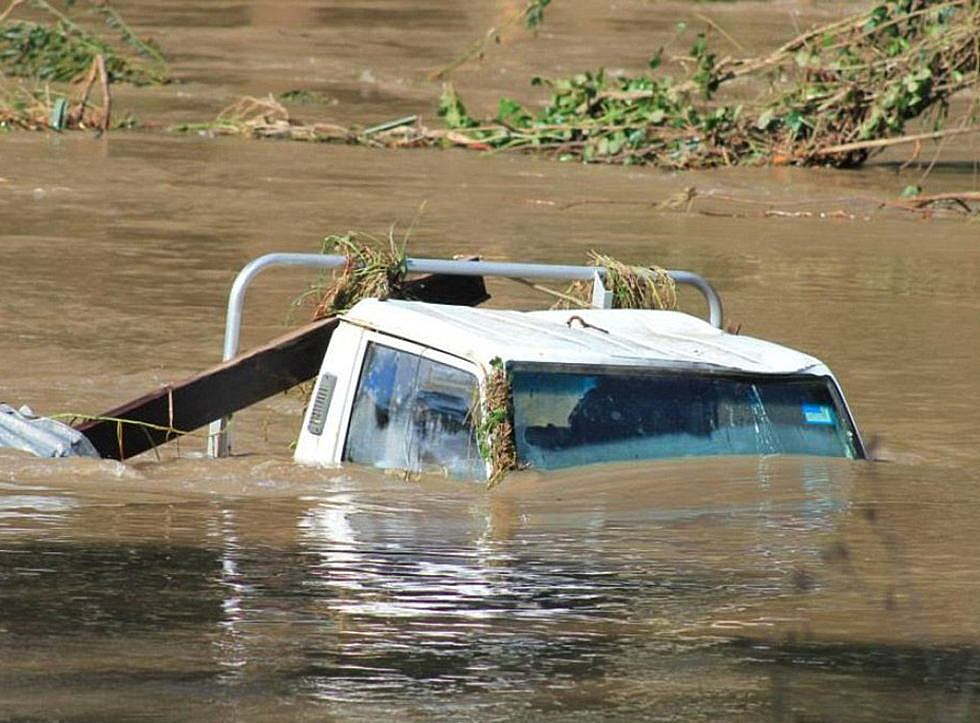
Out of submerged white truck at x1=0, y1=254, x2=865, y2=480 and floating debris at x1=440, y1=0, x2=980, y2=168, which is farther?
floating debris at x1=440, y1=0, x2=980, y2=168

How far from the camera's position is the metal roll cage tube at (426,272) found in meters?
8.05

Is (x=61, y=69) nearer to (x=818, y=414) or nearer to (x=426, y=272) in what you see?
(x=426, y=272)

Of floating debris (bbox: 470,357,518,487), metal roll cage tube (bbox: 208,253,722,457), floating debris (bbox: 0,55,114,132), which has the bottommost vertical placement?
floating debris (bbox: 470,357,518,487)

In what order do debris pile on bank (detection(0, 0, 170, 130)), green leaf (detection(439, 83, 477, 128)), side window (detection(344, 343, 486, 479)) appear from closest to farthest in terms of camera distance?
side window (detection(344, 343, 486, 479))
debris pile on bank (detection(0, 0, 170, 130))
green leaf (detection(439, 83, 477, 128))

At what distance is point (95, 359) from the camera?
1224 cm

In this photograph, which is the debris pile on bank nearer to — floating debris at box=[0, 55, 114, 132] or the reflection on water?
floating debris at box=[0, 55, 114, 132]

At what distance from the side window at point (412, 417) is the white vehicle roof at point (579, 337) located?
0.33 feet

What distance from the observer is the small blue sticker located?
766 cm

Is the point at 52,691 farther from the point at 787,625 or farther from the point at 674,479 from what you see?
the point at 674,479

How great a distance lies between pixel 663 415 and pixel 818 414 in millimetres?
643

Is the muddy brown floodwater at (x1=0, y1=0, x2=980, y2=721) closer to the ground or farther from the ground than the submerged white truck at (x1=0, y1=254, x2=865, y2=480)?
closer to the ground

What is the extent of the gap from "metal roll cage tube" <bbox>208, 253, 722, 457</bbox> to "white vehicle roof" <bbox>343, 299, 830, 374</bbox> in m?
0.27

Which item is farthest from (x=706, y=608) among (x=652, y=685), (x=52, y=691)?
(x=52, y=691)

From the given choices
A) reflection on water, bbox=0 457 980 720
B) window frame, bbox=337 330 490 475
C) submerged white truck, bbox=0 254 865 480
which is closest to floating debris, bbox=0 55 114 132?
reflection on water, bbox=0 457 980 720
